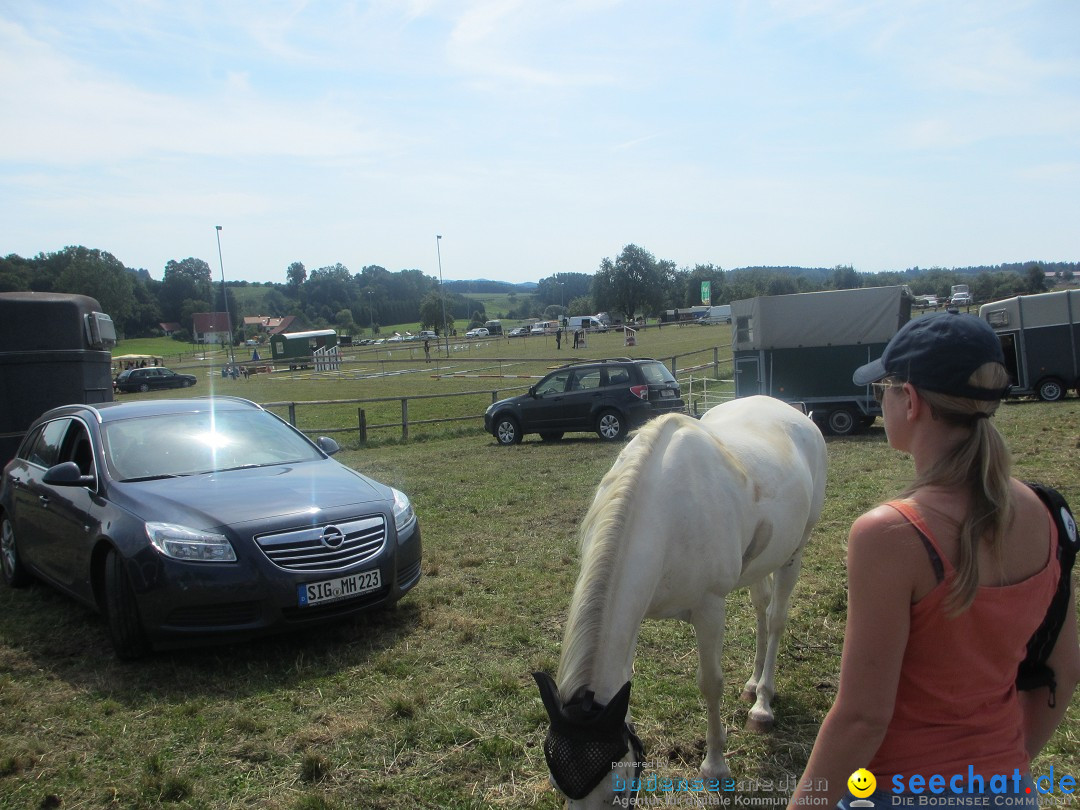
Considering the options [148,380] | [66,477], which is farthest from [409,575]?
[148,380]

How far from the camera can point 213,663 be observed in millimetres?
4590

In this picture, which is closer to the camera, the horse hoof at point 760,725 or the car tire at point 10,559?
the horse hoof at point 760,725

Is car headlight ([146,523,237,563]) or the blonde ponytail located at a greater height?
the blonde ponytail

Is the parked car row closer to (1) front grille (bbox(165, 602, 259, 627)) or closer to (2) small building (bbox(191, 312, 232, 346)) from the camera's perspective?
(1) front grille (bbox(165, 602, 259, 627))

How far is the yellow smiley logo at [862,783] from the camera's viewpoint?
1.46 m

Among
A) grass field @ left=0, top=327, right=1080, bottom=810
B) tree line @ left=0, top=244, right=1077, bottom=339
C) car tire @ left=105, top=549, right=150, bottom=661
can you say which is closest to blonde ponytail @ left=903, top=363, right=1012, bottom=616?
grass field @ left=0, top=327, right=1080, bottom=810

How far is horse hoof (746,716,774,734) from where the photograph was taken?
3586 millimetres

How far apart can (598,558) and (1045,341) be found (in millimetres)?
19181

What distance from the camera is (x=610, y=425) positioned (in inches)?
592

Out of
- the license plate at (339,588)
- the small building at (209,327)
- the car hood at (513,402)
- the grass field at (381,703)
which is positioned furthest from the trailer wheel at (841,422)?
the small building at (209,327)

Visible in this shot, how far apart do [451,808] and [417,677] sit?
127 cm

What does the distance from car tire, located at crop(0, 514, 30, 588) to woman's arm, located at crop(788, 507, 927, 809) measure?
7101 mm

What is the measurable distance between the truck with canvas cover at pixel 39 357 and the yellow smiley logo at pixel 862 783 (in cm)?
977

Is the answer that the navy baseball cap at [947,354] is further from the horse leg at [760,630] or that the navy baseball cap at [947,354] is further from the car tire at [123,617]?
the car tire at [123,617]
